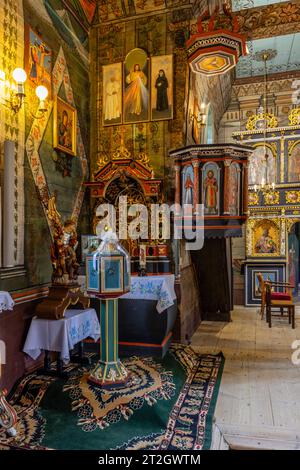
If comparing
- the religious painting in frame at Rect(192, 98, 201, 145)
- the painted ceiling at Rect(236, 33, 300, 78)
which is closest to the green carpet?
the religious painting in frame at Rect(192, 98, 201, 145)

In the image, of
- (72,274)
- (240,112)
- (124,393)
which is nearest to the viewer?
(124,393)

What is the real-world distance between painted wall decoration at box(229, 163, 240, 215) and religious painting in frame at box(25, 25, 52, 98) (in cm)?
308

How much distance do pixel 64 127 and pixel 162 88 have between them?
201cm

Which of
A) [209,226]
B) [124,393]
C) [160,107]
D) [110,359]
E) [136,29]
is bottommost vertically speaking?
[124,393]

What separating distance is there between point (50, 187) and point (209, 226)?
2570mm

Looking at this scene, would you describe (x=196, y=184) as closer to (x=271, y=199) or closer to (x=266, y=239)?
(x=271, y=199)

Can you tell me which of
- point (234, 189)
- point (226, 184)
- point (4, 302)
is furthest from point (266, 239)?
point (4, 302)

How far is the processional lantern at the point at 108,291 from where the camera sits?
3.88 m

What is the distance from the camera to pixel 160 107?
6.20 m

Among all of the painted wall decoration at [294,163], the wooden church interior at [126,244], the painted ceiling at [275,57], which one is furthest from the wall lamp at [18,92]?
the painted wall decoration at [294,163]

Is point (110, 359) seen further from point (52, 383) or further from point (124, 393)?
point (52, 383)

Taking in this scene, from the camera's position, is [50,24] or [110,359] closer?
[110,359]

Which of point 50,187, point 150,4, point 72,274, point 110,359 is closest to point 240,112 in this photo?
point 150,4

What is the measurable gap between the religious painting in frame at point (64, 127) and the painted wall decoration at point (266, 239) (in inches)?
256
